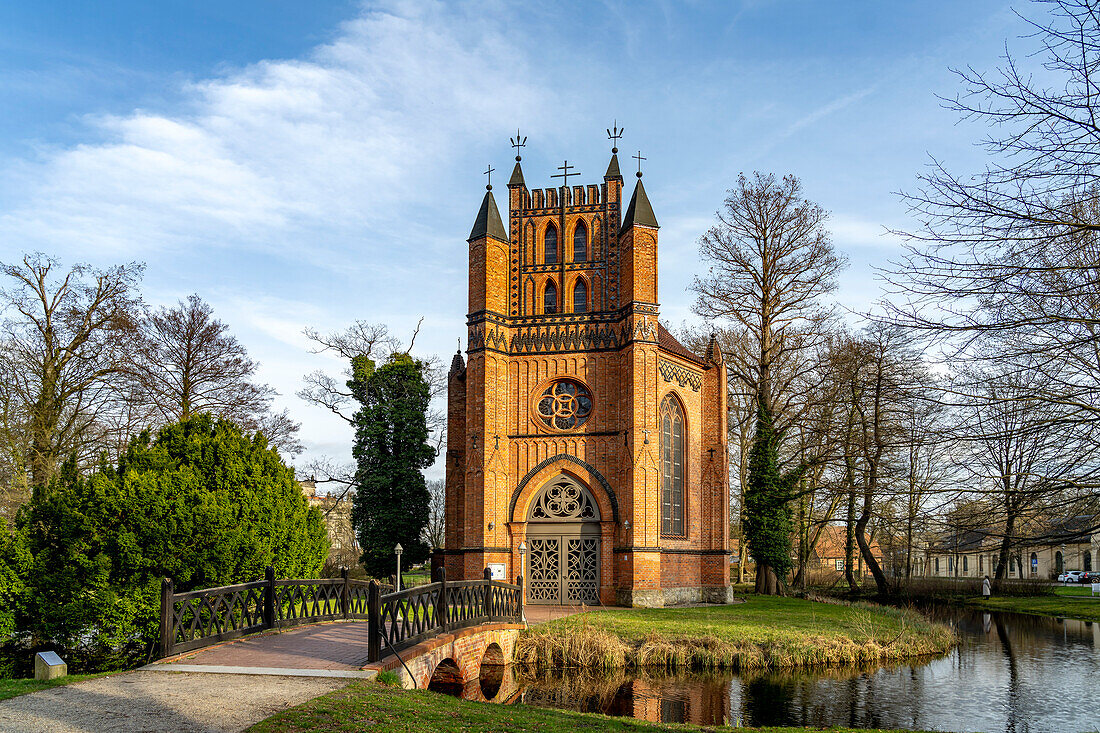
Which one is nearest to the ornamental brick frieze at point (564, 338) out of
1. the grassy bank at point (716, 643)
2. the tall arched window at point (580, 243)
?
the tall arched window at point (580, 243)

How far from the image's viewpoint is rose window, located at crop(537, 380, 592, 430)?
87.6ft

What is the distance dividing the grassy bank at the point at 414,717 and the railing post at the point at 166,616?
3318mm

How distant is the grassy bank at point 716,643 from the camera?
56.3 feet

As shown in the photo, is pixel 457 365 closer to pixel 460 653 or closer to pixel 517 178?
pixel 517 178

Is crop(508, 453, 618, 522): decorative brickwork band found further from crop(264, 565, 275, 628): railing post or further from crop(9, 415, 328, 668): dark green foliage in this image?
crop(264, 565, 275, 628): railing post

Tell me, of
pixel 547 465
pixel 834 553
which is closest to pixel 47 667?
pixel 547 465

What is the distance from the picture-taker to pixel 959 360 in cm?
662

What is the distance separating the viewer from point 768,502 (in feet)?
107

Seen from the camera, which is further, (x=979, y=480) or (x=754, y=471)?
(x=754, y=471)

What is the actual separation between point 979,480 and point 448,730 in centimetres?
595

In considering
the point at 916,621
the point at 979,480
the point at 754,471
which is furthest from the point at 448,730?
the point at 754,471

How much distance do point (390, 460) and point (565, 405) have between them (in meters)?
9.01

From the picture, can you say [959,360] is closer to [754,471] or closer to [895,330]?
[895,330]

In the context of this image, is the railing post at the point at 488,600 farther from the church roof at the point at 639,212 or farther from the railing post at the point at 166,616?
the church roof at the point at 639,212
